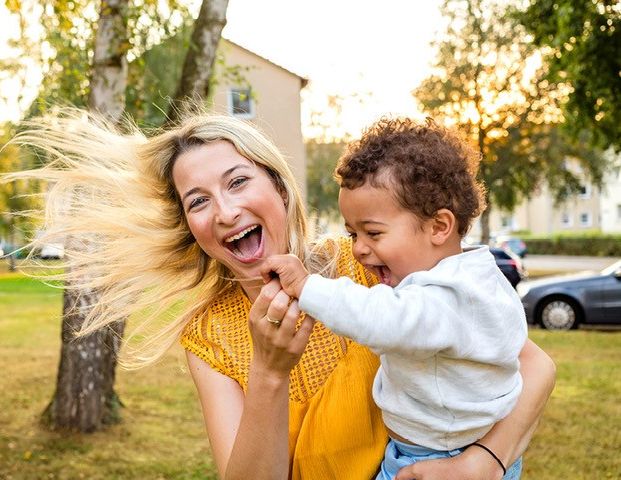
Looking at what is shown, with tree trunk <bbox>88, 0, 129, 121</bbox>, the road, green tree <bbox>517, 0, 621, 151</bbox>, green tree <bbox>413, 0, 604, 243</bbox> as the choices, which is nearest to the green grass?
tree trunk <bbox>88, 0, 129, 121</bbox>

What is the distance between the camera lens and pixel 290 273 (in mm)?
2162

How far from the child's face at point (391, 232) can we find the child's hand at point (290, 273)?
1.00 feet

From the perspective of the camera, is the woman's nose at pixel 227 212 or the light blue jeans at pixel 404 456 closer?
the light blue jeans at pixel 404 456

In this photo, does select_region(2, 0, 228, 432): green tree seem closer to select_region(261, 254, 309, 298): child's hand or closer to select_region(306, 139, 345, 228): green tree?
select_region(261, 254, 309, 298): child's hand

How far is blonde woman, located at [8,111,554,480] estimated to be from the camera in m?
2.41

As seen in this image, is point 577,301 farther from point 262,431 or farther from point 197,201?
point 262,431

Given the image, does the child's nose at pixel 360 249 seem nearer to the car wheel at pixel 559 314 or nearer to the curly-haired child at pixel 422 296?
the curly-haired child at pixel 422 296

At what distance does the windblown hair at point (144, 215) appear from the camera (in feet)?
9.84

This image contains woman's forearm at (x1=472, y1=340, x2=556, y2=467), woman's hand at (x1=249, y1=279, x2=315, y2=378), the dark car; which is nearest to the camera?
woman's hand at (x1=249, y1=279, x2=315, y2=378)

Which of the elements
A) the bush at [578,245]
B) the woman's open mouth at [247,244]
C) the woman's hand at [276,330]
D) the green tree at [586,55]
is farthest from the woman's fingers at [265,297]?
the bush at [578,245]

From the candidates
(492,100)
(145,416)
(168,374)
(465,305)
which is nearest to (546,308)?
(168,374)

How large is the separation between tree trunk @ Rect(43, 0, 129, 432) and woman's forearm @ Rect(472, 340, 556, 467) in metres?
5.55

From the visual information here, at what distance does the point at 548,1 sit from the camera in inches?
499

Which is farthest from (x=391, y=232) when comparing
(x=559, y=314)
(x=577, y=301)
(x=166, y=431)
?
(x=559, y=314)
